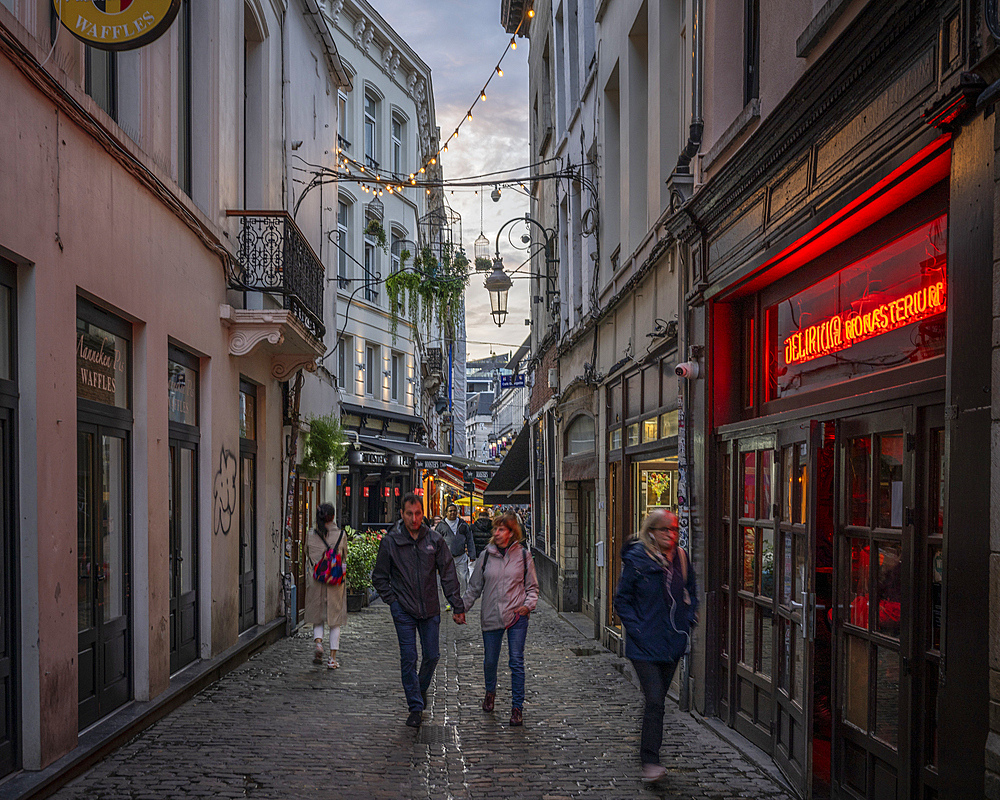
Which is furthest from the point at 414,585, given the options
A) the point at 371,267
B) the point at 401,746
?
the point at 371,267

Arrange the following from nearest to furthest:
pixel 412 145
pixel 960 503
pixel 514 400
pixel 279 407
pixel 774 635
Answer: pixel 960 503
pixel 774 635
pixel 279 407
pixel 412 145
pixel 514 400

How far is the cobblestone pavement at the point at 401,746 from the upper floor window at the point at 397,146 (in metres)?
22.8

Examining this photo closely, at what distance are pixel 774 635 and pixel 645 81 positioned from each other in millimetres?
7566

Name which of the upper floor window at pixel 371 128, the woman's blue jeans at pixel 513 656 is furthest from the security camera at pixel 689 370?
the upper floor window at pixel 371 128

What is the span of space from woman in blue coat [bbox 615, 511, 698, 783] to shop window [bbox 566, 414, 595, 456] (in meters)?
7.93

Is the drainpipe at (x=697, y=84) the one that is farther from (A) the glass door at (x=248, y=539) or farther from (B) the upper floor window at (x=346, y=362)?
(B) the upper floor window at (x=346, y=362)

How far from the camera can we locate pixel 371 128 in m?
29.0

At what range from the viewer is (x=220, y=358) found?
10.9 m

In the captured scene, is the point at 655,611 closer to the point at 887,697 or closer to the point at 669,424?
the point at 887,697

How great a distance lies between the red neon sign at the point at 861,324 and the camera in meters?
4.95

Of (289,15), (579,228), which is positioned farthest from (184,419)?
(579,228)

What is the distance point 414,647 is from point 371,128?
2337 centimetres

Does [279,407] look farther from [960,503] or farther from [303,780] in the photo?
[960,503]

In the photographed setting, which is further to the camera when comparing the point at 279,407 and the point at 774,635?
the point at 279,407
